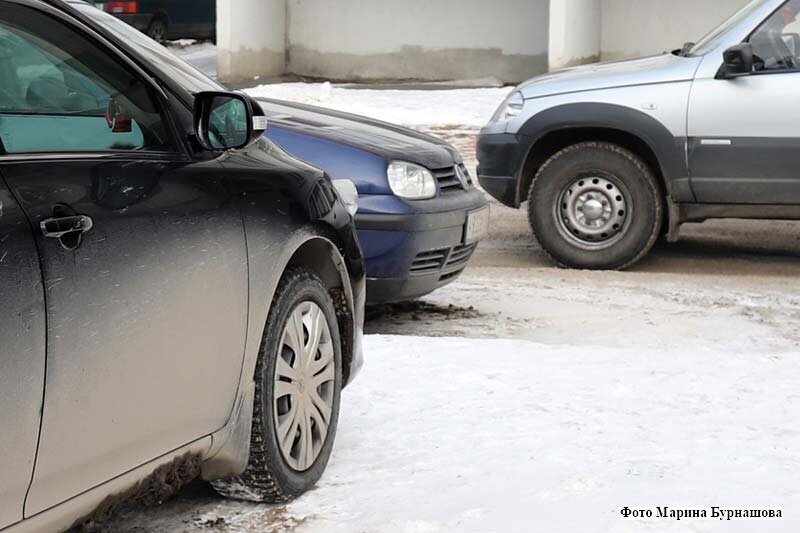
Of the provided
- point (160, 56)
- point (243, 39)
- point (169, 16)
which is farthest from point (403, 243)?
point (169, 16)

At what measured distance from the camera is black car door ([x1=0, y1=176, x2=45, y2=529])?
8.84ft

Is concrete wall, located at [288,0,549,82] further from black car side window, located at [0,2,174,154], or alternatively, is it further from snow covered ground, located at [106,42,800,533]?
black car side window, located at [0,2,174,154]

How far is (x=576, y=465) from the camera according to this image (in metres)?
4.41

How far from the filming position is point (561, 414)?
509cm

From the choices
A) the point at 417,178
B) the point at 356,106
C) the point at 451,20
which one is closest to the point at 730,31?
the point at 417,178

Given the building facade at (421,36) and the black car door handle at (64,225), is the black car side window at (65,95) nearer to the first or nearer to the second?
the black car door handle at (64,225)

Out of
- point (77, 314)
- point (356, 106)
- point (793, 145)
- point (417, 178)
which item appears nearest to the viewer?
point (77, 314)

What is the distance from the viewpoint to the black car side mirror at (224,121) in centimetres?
371

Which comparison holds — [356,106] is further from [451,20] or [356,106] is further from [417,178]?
[417,178]

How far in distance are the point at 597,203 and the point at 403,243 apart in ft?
9.13

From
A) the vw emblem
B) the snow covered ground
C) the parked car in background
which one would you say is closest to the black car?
the snow covered ground

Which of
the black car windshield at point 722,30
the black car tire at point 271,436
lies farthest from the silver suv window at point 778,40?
the black car tire at point 271,436

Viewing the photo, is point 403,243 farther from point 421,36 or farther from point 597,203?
point 421,36

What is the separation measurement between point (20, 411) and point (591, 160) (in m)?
6.84
